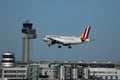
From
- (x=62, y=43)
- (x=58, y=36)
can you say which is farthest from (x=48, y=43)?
(x=58, y=36)

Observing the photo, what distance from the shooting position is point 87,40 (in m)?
150

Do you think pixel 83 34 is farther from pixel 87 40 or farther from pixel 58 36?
pixel 58 36

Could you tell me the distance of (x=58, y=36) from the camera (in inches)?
6452

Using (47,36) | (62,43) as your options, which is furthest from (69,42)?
(47,36)

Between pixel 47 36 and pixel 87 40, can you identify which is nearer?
pixel 87 40

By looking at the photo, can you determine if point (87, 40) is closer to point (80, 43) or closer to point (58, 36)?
point (80, 43)

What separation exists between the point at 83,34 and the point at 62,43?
7.33 m

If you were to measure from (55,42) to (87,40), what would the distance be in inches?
452

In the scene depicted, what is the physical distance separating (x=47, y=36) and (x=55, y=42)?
22.3ft

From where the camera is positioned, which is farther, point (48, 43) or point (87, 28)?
point (87, 28)

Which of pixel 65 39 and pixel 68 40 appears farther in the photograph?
pixel 65 39

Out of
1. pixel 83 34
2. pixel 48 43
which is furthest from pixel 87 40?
pixel 48 43

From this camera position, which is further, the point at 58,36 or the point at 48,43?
the point at 58,36

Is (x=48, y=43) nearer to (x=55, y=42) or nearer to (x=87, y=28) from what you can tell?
(x=55, y=42)
